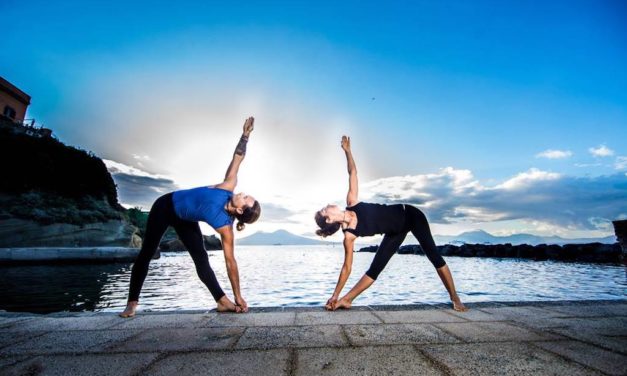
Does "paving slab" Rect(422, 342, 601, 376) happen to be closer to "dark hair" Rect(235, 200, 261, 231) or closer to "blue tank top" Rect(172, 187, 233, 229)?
"dark hair" Rect(235, 200, 261, 231)

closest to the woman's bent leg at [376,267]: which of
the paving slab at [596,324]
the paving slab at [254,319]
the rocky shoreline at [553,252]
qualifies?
the paving slab at [254,319]

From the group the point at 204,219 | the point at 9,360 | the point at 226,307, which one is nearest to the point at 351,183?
the point at 204,219

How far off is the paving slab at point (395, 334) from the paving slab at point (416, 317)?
0.26 metres

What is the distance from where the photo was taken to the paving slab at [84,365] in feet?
6.55

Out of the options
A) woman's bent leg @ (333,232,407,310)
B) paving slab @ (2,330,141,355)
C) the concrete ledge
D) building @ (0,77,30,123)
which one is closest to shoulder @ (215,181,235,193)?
paving slab @ (2,330,141,355)

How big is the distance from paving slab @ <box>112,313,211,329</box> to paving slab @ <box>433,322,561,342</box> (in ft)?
8.99

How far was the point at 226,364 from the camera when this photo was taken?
83.0 inches

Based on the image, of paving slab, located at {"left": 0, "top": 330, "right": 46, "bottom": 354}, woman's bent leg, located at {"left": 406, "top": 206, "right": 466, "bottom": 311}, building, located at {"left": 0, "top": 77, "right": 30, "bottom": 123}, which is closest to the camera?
paving slab, located at {"left": 0, "top": 330, "right": 46, "bottom": 354}

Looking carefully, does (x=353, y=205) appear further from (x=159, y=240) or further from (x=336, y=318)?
(x=159, y=240)

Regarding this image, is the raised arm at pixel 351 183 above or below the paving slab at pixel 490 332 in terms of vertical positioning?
above

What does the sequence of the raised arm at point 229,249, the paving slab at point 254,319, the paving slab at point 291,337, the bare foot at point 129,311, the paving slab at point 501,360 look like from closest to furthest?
the paving slab at point 501,360, the paving slab at point 291,337, the paving slab at point 254,319, the raised arm at point 229,249, the bare foot at point 129,311

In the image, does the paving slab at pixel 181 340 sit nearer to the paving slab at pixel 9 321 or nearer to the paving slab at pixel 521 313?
the paving slab at pixel 9 321

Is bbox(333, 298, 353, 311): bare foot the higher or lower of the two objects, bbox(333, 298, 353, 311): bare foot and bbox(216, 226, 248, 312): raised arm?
the lower

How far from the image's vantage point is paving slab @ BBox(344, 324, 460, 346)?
267 cm
